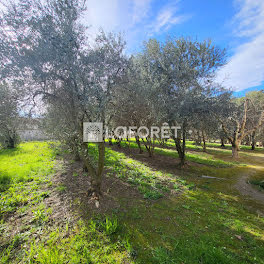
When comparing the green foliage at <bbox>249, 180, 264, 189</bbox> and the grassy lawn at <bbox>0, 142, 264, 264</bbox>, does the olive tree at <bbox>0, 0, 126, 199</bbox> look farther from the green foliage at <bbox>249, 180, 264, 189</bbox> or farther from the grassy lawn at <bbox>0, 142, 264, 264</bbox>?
the green foliage at <bbox>249, 180, 264, 189</bbox>

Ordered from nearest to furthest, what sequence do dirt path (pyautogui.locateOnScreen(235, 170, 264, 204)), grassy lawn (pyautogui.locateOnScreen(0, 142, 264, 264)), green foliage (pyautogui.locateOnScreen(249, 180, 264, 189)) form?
grassy lawn (pyautogui.locateOnScreen(0, 142, 264, 264)) → dirt path (pyautogui.locateOnScreen(235, 170, 264, 204)) → green foliage (pyautogui.locateOnScreen(249, 180, 264, 189))

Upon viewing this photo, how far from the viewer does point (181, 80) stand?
836cm

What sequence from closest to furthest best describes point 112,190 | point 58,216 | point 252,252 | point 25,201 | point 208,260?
1. point 208,260
2. point 252,252
3. point 58,216
4. point 25,201
5. point 112,190

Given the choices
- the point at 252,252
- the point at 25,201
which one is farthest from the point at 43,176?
the point at 252,252

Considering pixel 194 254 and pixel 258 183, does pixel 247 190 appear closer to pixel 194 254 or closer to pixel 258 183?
pixel 258 183

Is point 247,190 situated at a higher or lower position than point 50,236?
lower

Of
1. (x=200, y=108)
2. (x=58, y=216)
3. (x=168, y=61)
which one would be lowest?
(x=58, y=216)

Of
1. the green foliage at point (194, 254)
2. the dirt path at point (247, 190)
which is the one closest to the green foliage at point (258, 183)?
the dirt path at point (247, 190)

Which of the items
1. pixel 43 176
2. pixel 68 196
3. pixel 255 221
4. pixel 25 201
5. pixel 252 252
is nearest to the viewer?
pixel 252 252

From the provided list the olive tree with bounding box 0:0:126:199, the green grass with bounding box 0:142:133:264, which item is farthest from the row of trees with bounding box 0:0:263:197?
the green grass with bounding box 0:142:133:264

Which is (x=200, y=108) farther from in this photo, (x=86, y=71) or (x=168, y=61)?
(x=86, y=71)

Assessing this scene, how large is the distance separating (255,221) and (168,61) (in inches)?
349

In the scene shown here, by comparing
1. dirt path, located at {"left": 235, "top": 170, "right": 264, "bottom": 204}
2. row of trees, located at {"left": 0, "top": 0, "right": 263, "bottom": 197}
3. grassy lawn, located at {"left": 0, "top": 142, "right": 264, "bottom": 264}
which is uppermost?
row of trees, located at {"left": 0, "top": 0, "right": 263, "bottom": 197}

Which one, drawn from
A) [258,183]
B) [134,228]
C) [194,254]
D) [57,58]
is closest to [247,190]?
[258,183]
